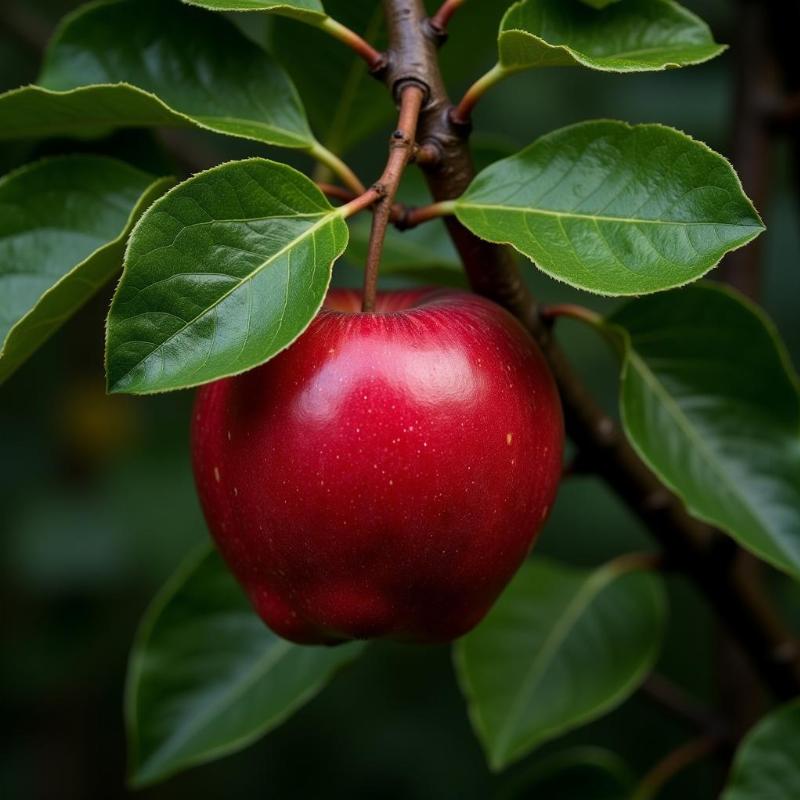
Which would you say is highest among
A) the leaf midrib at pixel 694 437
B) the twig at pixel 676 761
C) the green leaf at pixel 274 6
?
the green leaf at pixel 274 6

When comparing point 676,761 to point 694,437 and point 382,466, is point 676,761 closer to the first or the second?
point 694,437

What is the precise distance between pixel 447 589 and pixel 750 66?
2.64ft

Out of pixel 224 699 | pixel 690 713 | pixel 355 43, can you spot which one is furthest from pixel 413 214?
pixel 690 713

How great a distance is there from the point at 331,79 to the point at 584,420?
32cm

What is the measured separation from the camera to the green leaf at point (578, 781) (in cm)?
109

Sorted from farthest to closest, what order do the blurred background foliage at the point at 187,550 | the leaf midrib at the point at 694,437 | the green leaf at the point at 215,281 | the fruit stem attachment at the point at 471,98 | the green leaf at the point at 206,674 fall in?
the blurred background foliage at the point at 187,550, the green leaf at the point at 206,674, the leaf midrib at the point at 694,437, the fruit stem attachment at the point at 471,98, the green leaf at the point at 215,281

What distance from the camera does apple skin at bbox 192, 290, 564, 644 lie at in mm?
565

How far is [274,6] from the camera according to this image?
615 millimetres

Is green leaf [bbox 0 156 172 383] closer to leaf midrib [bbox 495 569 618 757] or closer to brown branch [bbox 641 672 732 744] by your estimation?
leaf midrib [bbox 495 569 618 757]

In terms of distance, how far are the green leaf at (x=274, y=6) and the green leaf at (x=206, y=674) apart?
0.45 meters

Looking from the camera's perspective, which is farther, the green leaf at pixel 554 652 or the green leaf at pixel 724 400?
the green leaf at pixel 554 652

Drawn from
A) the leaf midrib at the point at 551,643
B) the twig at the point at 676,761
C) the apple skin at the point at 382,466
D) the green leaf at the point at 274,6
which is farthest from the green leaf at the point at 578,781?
the green leaf at the point at 274,6

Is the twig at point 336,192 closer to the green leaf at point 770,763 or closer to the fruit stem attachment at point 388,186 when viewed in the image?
the fruit stem attachment at point 388,186

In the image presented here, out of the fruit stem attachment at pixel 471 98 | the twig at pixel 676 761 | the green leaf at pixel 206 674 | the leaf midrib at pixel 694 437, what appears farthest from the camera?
the twig at pixel 676 761
